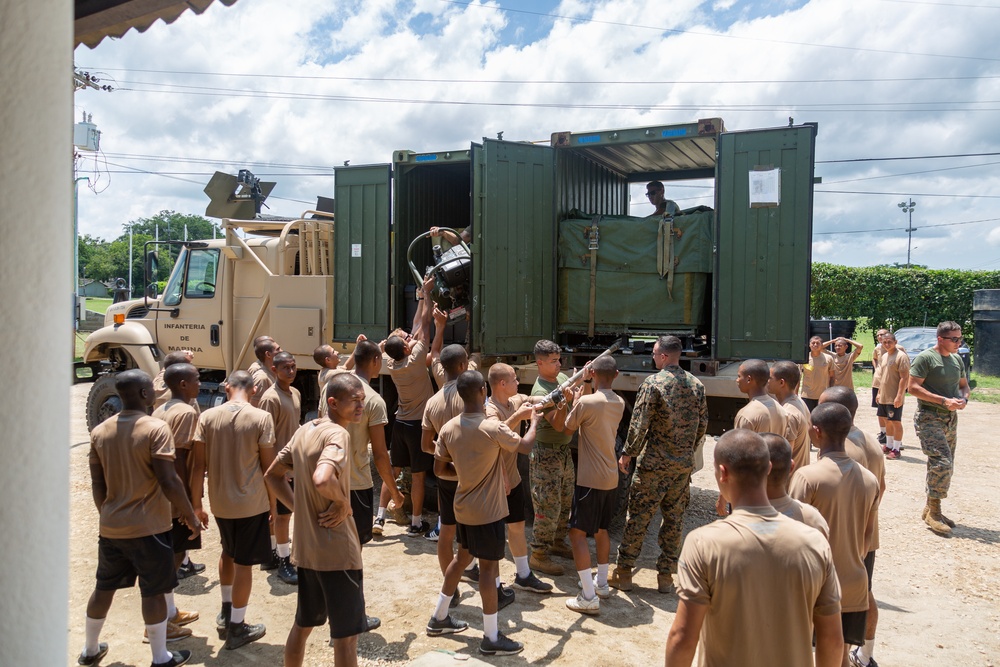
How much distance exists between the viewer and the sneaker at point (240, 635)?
13.9 feet

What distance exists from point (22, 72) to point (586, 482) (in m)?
4.36

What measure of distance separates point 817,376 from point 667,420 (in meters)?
5.68

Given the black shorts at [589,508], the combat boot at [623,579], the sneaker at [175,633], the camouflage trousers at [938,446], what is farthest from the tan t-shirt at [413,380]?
the camouflage trousers at [938,446]

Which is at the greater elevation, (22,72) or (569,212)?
(569,212)

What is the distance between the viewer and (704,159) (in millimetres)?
7574

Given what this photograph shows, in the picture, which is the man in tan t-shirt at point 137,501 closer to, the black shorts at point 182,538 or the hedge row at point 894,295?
the black shorts at point 182,538

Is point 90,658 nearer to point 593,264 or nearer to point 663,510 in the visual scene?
point 663,510

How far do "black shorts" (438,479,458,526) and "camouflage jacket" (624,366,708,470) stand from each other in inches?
51.4

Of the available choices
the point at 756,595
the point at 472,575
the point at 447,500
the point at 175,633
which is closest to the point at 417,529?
the point at 472,575

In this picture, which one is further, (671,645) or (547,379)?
(547,379)

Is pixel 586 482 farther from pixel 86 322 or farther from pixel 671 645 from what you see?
pixel 86 322

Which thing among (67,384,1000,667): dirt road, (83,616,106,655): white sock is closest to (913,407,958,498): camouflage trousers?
(67,384,1000,667): dirt road

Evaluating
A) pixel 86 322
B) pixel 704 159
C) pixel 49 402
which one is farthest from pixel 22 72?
pixel 86 322

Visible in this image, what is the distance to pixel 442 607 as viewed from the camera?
14.5ft
